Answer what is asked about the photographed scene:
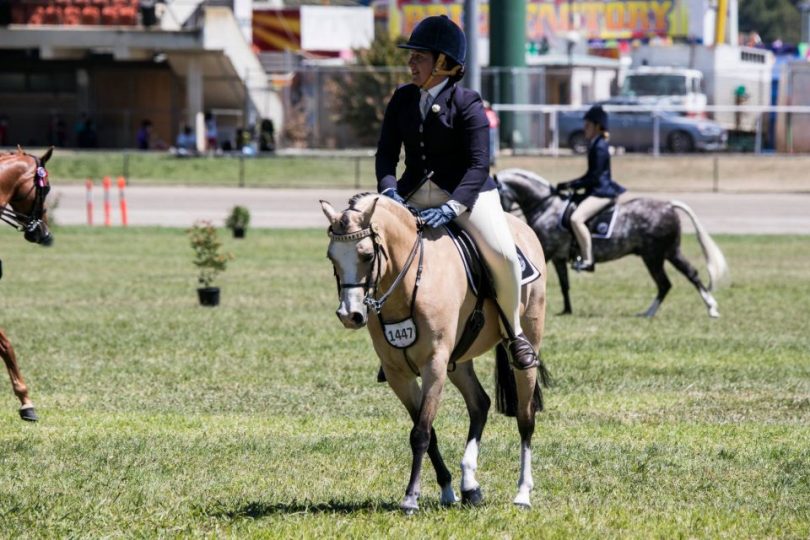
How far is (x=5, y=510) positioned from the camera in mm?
8523

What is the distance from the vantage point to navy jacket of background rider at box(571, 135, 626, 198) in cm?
1909

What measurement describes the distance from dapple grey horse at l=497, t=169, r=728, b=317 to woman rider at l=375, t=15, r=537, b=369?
37.0 ft

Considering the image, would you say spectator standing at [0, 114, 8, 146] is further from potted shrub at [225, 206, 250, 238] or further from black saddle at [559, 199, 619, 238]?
black saddle at [559, 199, 619, 238]

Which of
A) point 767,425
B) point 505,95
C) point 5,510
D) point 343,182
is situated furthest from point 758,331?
point 505,95

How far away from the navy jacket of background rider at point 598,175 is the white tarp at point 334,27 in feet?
187

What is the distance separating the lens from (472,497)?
341 inches

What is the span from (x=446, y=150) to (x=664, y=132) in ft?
146

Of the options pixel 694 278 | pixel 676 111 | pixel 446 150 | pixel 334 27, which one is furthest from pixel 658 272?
pixel 334 27

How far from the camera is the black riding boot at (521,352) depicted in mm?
9086

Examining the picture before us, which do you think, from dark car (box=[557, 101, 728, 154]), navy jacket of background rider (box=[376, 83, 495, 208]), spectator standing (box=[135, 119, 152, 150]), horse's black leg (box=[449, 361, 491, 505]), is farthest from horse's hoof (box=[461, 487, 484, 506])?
spectator standing (box=[135, 119, 152, 150])

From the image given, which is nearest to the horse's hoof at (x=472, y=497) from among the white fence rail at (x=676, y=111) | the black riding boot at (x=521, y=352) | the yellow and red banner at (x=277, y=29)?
the black riding boot at (x=521, y=352)

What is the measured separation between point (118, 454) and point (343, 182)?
38.5 meters

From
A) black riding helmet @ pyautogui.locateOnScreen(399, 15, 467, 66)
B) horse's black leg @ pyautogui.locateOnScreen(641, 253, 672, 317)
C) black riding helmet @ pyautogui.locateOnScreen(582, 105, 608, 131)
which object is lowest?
horse's black leg @ pyautogui.locateOnScreen(641, 253, 672, 317)

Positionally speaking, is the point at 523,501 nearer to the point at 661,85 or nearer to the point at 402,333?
the point at 402,333
